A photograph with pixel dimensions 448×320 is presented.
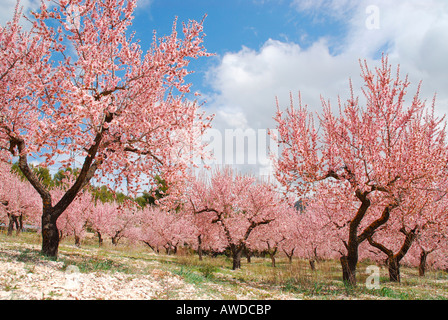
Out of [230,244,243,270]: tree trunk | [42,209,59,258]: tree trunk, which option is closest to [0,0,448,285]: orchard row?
[42,209,59,258]: tree trunk

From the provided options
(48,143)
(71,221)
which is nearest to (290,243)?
(71,221)

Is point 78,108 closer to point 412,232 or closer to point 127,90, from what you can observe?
point 127,90

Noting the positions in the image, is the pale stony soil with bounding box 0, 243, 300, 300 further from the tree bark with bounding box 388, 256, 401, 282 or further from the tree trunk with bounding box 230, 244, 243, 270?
the tree trunk with bounding box 230, 244, 243, 270

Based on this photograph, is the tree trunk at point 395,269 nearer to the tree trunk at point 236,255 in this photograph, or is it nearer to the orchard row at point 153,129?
the orchard row at point 153,129

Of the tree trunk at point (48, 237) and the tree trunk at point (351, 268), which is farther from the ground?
the tree trunk at point (48, 237)

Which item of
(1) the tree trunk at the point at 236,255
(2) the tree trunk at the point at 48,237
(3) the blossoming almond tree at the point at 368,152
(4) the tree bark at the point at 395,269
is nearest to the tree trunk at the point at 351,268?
(3) the blossoming almond tree at the point at 368,152

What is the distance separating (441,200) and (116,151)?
17.5 metres

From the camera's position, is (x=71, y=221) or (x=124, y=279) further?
(x=71, y=221)

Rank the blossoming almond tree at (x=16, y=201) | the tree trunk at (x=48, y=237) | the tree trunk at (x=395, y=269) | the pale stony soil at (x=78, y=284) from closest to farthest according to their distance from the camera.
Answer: the pale stony soil at (x=78, y=284) → the tree trunk at (x=48, y=237) → the tree trunk at (x=395, y=269) → the blossoming almond tree at (x=16, y=201)

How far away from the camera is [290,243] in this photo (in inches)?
1489

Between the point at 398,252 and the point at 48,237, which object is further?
the point at 398,252

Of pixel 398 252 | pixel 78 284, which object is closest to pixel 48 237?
pixel 78 284

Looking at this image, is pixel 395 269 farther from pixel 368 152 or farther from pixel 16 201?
pixel 16 201
